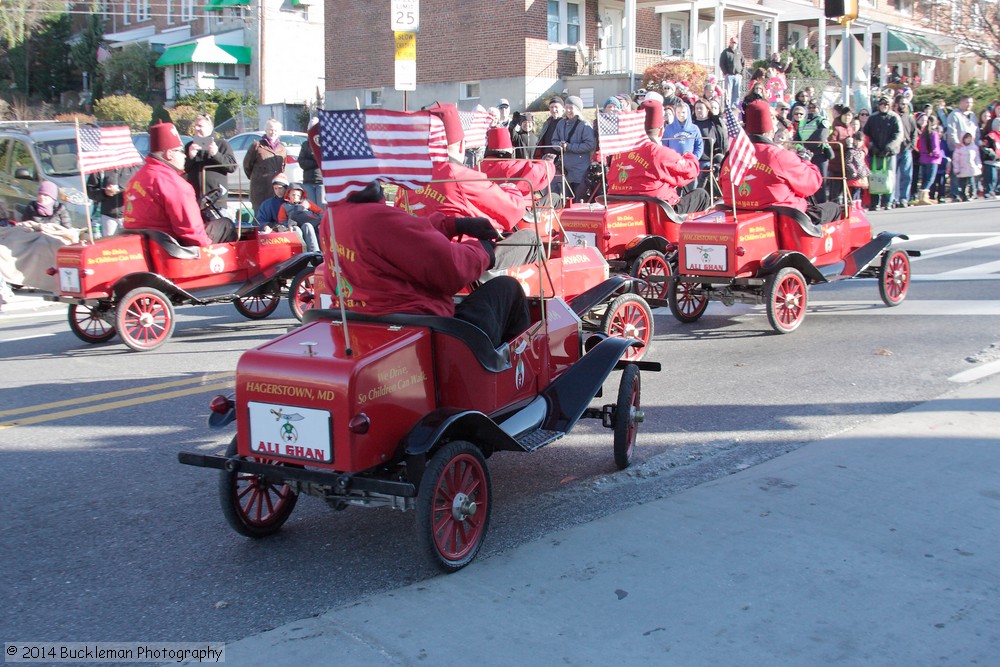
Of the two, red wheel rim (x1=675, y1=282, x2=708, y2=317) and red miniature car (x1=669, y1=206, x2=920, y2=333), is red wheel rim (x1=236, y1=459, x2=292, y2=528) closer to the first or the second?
red miniature car (x1=669, y1=206, x2=920, y2=333)

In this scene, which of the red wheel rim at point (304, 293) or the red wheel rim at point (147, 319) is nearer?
the red wheel rim at point (147, 319)

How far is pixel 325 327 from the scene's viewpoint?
509 centimetres

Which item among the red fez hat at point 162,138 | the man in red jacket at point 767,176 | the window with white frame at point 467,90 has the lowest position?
the man in red jacket at point 767,176

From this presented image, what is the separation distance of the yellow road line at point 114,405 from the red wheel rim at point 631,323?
3.21m

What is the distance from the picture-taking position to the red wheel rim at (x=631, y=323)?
8414mm

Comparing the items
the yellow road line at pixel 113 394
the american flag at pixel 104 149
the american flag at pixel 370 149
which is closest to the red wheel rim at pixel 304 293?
the american flag at pixel 104 149

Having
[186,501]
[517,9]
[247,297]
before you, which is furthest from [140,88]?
[186,501]

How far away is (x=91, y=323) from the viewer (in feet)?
34.2

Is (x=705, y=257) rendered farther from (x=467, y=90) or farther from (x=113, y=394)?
(x=467, y=90)

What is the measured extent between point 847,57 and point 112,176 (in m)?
15.6

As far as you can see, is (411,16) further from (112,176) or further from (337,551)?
(337,551)

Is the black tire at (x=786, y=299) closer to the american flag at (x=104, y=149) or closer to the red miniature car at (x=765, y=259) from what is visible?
the red miniature car at (x=765, y=259)

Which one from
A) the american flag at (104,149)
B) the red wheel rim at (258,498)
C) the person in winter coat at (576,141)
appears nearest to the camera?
the red wheel rim at (258,498)

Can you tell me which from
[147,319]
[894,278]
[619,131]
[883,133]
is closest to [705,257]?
[619,131]
